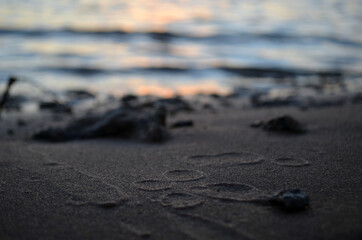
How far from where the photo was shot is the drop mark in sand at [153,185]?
6.44 ft

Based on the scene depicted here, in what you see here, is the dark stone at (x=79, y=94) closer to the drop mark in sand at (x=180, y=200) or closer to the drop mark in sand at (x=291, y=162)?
the drop mark in sand at (x=291, y=162)

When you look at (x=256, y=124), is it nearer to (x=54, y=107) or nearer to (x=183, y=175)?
(x=183, y=175)

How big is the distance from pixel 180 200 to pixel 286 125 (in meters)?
1.43

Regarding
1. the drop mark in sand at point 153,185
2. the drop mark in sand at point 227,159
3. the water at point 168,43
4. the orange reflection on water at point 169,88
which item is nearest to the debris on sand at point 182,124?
the drop mark in sand at point 227,159

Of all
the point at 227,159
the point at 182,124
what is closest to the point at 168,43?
the point at 182,124

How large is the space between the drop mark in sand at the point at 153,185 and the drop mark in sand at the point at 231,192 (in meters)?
0.14

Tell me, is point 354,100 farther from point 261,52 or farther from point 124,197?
point 261,52

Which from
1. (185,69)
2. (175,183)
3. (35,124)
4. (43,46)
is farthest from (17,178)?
(43,46)

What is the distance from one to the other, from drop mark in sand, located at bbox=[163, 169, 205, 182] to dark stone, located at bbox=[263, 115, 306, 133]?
3.44 feet

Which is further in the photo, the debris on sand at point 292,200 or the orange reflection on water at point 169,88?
the orange reflection on water at point 169,88

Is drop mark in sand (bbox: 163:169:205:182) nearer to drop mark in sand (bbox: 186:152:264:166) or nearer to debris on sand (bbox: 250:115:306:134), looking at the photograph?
drop mark in sand (bbox: 186:152:264:166)

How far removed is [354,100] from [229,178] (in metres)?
3.15

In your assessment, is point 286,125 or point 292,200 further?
point 286,125

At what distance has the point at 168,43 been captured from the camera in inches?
415
